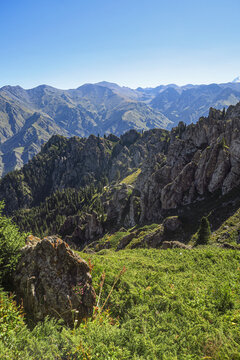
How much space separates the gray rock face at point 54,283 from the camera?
1235 cm

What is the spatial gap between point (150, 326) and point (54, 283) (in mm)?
6908

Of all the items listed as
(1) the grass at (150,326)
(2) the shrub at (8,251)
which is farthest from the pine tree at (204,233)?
(2) the shrub at (8,251)

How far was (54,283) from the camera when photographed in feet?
43.5

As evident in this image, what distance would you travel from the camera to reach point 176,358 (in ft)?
29.8

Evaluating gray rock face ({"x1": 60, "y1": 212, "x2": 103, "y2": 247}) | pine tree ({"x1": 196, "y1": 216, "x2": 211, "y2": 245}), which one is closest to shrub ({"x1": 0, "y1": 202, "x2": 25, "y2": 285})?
pine tree ({"x1": 196, "y1": 216, "x2": 211, "y2": 245})

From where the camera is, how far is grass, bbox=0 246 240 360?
9172 millimetres

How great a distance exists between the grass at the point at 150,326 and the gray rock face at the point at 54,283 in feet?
2.67

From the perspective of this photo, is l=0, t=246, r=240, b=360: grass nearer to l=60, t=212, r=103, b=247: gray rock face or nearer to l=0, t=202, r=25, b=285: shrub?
l=0, t=202, r=25, b=285: shrub

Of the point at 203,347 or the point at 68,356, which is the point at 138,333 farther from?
the point at 68,356

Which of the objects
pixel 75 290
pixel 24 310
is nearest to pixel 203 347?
pixel 75 290

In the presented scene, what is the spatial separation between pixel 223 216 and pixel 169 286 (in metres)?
36.4

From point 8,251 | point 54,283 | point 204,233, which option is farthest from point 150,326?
point 204,233

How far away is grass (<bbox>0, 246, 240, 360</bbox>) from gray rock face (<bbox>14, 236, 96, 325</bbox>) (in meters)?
0.81

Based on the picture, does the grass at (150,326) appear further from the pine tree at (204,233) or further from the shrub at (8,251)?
the pine tree at (204,233)
